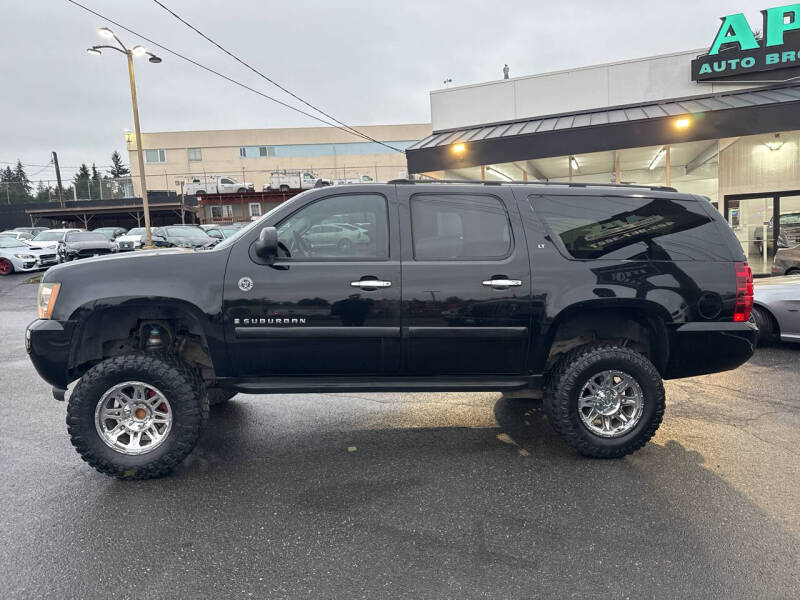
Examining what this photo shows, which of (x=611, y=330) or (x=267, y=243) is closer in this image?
(x=267, y=243)

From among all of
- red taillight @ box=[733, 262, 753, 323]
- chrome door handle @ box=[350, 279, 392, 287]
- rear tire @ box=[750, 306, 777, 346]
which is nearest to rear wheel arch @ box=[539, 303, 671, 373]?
red taillight @ box=[733, 262, 753, 323]

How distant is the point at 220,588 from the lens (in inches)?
99.3

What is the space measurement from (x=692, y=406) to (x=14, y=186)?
60.5 m

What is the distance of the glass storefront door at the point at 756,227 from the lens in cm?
1393

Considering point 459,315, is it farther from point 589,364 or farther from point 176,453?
point 176,453

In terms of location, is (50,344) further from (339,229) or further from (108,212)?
(108,212)

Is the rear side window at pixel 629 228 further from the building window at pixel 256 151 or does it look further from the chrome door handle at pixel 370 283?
the building window at pixel 256 151

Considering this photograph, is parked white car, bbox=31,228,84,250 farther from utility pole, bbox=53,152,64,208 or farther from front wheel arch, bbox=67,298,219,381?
utility pole, bbox=53,152,64,208

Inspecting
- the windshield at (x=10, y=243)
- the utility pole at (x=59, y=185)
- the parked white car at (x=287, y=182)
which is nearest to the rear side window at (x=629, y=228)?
the windshield at (x=10, y=243)

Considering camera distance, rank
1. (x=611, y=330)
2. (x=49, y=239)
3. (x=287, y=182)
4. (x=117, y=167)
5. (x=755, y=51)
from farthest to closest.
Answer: (x=117, y=167), (x=287, y=182), (x=49, y=239), (x=755, y=51), (x=611, y=330)

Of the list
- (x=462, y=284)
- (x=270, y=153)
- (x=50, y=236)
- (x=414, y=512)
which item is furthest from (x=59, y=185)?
(x=414, y=512)

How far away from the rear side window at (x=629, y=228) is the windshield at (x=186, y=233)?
19962 mm

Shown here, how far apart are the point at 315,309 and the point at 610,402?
229cm

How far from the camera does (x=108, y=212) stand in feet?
138
